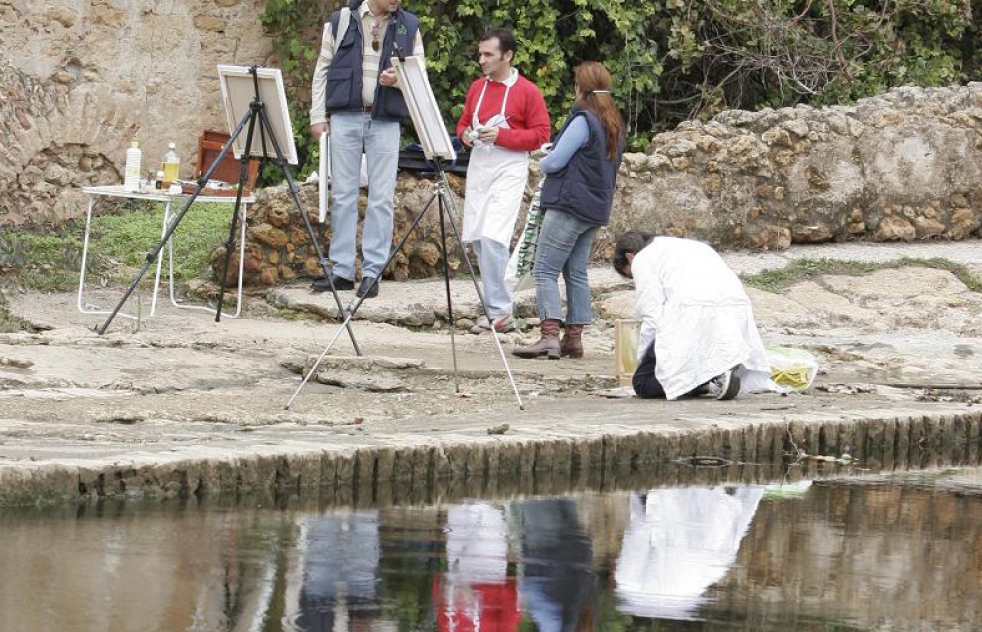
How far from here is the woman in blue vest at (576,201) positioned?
10047 millimetres

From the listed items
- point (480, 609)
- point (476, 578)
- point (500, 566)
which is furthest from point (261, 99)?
point (480, 609)

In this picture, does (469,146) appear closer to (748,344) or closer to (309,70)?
(748,344)

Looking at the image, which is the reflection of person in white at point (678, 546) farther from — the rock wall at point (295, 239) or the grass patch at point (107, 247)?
the grass patch at point (107, 247)

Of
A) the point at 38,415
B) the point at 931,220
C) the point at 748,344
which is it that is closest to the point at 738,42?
the point at 931,220

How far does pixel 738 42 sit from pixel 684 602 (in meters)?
10.8

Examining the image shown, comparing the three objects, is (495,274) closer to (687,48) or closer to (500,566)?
(687,48)

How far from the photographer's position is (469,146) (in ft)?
36.1

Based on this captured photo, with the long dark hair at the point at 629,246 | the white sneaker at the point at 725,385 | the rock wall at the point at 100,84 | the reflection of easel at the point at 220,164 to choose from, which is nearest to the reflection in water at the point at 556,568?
the white sneaker at the point at 725,385

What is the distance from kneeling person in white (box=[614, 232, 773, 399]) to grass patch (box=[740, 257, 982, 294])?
3.38 metres

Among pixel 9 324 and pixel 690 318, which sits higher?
pixel 690 318

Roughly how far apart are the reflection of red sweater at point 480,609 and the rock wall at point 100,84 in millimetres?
9213

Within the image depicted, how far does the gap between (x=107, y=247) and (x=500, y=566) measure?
787 centimetres

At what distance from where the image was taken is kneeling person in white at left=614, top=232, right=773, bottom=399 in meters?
8.88

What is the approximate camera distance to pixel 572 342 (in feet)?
34.1
